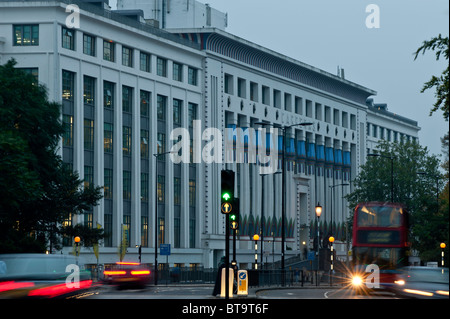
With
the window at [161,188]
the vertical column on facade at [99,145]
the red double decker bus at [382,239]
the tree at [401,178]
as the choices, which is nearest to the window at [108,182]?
the vertical column on facade at [99,145]

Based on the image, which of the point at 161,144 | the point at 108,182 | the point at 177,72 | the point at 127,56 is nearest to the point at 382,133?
the point at 177,72

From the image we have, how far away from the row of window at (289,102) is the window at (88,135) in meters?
24.1

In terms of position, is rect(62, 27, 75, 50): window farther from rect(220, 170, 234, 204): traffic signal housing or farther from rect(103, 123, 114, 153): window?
rect(220, 170, 234, 204): traffic signal housing

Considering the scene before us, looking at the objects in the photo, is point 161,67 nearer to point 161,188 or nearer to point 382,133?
point 161,188

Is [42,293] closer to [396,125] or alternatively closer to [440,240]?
[440,240]

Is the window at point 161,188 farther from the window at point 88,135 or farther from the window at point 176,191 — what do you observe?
the window at point 88,135

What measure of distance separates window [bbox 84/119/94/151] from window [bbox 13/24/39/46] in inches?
313

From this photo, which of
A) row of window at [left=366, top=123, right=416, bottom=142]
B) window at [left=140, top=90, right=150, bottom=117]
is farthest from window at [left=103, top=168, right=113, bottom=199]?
row of window at [left=366, top=123, right=416, bottom=142]

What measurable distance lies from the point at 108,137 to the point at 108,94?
3713 mm

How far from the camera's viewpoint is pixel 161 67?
9812 cm

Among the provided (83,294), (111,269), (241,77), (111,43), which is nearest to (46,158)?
(111,269)

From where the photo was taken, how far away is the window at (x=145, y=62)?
3743 inches

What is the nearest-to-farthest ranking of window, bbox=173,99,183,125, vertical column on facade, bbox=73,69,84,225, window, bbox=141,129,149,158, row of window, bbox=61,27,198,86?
1. vertical column on facade, bbox=73,69,84,225
2. row of window, bbox=61,27,198,86
3. window, bbox=141,129,149,158
4. window, bbox=173,99,183,125

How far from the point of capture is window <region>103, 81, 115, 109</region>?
292ft
